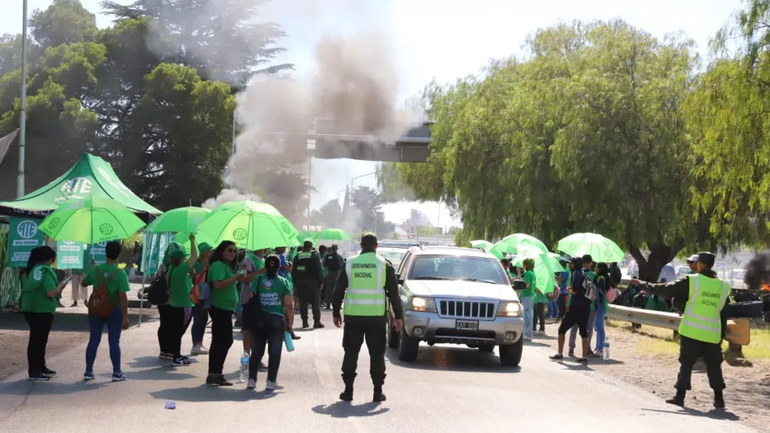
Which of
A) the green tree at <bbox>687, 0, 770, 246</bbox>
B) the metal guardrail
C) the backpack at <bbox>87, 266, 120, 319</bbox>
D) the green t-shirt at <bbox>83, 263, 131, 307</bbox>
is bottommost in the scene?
the metal guardrail

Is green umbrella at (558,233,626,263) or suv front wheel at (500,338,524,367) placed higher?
green umbrella at (558,233,626,263)

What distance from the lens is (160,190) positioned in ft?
161

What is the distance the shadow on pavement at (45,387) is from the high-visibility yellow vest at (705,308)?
21.9ft

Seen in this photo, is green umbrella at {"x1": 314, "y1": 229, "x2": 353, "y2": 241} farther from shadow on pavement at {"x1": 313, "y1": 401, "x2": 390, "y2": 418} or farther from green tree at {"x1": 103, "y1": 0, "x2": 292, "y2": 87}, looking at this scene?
shadow on pavement at {"x1": 313, "y1": 401, "x2": 390, "y2": 418}

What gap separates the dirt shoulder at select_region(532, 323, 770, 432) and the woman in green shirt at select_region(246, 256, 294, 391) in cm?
469

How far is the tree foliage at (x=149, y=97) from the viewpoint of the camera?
152ft

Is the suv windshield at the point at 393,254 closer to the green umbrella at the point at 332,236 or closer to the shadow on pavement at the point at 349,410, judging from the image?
the green umbrella at the point at 332,236

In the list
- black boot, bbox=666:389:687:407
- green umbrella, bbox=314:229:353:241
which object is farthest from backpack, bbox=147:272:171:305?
green umbrella, bbox=314:229:353:241

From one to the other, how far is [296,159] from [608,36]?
15.4 m

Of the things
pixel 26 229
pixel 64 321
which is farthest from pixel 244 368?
Result: pixel 26 229

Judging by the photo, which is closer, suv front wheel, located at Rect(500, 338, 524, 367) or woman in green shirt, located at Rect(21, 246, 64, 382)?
woman in green shirt, located at Rect(21, 246, 64, 382)

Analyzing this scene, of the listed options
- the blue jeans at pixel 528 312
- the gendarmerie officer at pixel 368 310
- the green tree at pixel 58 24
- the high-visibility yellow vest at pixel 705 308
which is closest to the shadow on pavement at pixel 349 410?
the gendarmerie officer at pixel 368 310

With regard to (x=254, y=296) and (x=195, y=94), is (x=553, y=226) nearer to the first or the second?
(x=195, y=94)

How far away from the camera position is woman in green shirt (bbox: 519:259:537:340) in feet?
61.8
